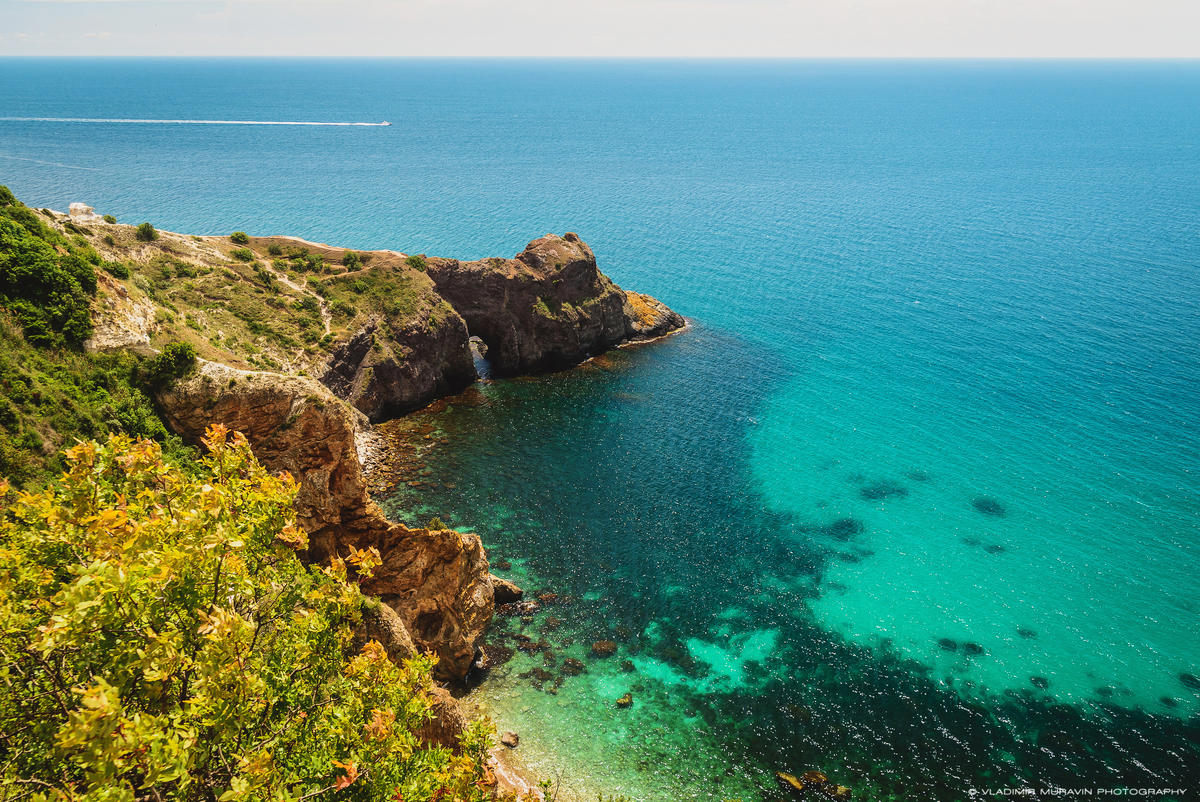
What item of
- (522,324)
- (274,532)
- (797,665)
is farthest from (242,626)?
(522,324)

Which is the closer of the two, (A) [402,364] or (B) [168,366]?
(B) [168,366]

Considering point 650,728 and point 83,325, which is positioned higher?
point 83,325

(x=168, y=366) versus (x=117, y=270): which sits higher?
(x=117, y=270)

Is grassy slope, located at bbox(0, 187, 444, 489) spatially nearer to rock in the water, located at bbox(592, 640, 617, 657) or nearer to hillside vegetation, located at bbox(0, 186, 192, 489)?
hillside vegetation, located at bbox(0, 186, 192, 489)

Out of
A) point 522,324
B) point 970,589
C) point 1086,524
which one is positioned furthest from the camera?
point 522,324

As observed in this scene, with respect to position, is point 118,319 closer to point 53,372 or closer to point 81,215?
point 53,372

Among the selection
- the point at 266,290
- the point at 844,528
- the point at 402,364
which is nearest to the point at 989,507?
the point at 844,528

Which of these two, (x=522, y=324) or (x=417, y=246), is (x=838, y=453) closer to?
(x=522, y=324)

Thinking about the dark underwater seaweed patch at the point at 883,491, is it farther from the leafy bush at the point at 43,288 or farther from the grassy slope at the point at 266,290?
the leafy bush at the point at 43,288
